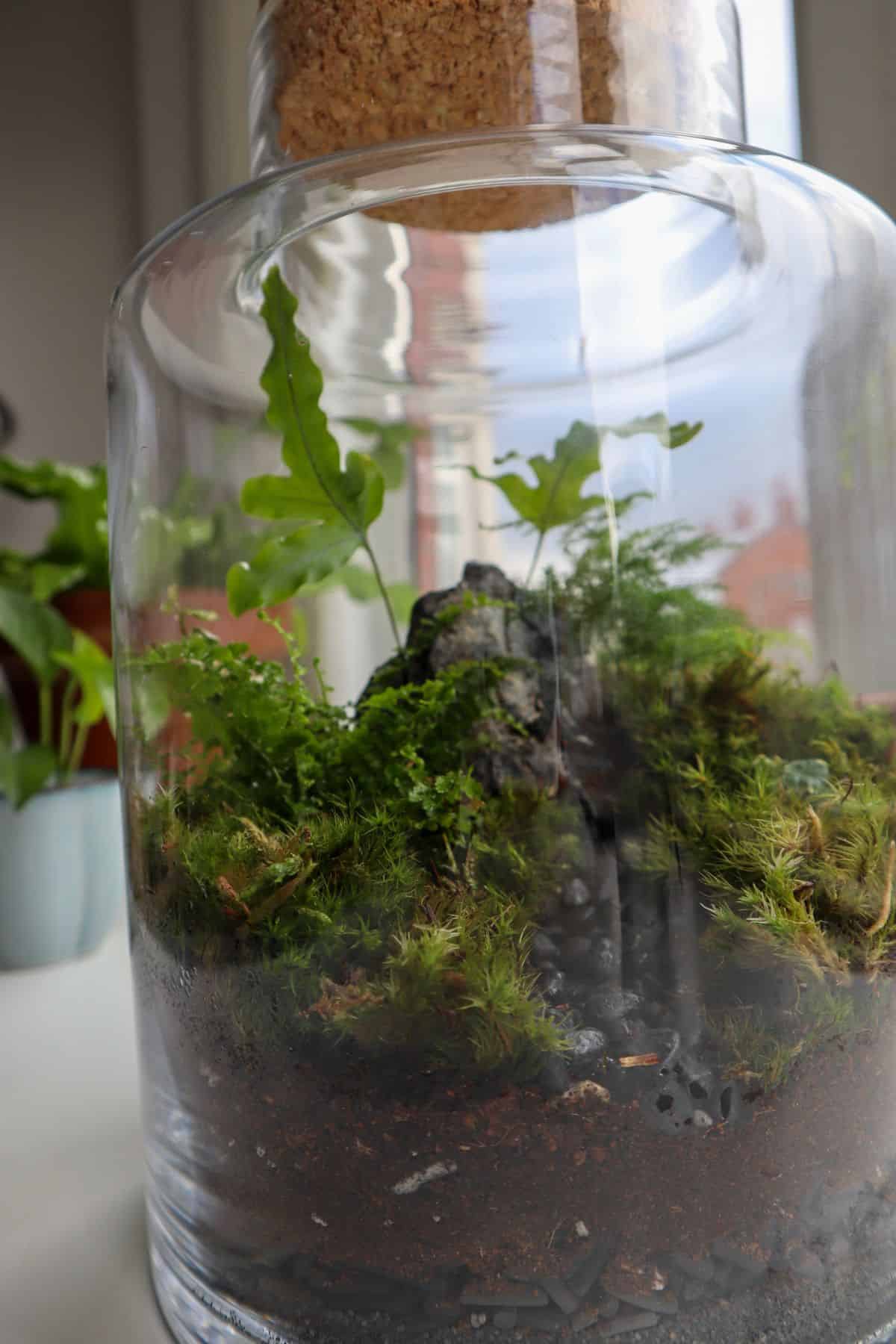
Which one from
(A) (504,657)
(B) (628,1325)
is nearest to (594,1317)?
(B) (628,1325)

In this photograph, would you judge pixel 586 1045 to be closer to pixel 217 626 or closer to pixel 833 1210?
pixel 833 1210

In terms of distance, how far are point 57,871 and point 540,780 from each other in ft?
2.17

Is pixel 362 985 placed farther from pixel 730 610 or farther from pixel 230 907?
pixel 730 610

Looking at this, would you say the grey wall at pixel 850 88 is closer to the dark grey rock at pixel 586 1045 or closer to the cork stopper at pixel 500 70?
the cork stopper at pixel 500 70

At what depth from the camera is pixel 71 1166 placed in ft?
1.90

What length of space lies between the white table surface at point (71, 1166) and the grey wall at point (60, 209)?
981 millimetres

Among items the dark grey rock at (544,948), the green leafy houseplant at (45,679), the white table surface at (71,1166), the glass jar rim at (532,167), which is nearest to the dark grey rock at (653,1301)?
the dark grey rock at (544,948)

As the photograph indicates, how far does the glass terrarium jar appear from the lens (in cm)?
33

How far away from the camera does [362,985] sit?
0.33 m

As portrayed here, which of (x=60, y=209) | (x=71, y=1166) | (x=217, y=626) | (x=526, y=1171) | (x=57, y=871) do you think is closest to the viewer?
(x=526, y=1171)

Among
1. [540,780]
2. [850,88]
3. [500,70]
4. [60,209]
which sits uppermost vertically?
[60,209]

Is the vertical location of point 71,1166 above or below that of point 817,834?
below

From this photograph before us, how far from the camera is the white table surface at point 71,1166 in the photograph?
44cm

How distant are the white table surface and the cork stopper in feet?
1.68
